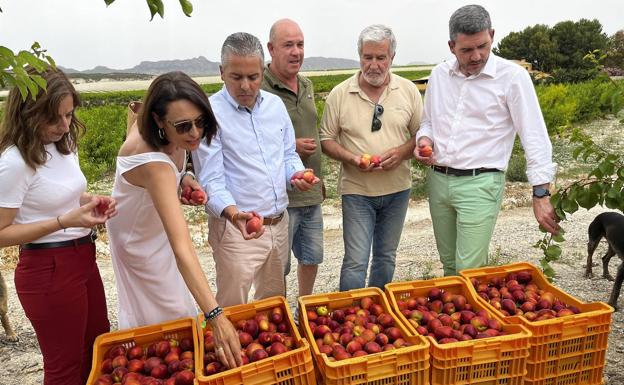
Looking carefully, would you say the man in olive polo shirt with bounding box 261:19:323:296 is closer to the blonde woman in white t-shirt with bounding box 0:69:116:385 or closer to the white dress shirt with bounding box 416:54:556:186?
the white dress shirt with bounding box 416:54:556:186

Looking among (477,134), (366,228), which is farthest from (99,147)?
(477,134)

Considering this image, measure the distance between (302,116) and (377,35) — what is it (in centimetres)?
73

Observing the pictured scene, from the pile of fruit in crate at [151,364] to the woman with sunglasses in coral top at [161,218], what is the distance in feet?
0.67

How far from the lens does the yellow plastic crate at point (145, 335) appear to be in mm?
2275

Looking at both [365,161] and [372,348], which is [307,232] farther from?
[372,348]

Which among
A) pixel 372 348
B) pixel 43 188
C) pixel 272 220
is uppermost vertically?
pixel 43 188

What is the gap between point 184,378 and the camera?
2029 millimetres

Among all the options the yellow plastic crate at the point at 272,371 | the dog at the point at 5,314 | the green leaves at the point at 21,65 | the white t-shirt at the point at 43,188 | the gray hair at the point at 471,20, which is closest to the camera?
the green leaves at the point at 21,65

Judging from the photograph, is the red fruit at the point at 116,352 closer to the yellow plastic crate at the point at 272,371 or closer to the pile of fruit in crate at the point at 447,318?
the yellow plastic crate at the point at 272,371

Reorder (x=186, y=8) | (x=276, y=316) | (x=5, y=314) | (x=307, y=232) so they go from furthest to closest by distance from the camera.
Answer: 1. (x=5, y=314)
2. (x=307, y=232)
3. (x=276, y=316)
4. (x=186, y=8)

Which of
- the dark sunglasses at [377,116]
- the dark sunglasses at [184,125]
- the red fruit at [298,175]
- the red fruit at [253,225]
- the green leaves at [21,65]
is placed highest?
the green leaves at [21,65]

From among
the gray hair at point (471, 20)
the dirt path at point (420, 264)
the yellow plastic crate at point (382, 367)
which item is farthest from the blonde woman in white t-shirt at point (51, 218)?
the gray hair at point (471, 20)

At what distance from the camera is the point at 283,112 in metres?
3.07

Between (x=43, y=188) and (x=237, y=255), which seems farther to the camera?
(x=237, y=255)
